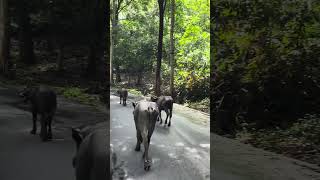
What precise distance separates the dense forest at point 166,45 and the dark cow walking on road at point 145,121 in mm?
220

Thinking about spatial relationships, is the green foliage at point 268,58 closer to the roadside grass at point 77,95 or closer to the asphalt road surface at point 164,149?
the asphalt road surface at point 164,149

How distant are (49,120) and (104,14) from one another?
1.19m

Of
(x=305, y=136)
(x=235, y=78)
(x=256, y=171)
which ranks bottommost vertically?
(x=256, y=171)

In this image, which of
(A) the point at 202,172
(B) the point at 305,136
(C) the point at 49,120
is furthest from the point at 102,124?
(B) the point at 305,136

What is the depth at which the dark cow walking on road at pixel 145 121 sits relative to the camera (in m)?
4.91

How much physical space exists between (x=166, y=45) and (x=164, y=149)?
44.7 inches

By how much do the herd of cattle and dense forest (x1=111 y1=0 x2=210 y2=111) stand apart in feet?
0.71

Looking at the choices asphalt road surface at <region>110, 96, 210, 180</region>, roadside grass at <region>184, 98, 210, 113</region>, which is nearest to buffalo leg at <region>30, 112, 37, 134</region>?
asphalt road surface at <region>110, 96, 210, 180</region>

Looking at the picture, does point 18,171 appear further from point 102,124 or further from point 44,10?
point 44,10

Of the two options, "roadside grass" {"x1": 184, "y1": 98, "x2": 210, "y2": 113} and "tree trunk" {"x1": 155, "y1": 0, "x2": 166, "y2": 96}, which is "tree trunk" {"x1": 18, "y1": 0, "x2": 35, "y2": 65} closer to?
"tree trunk" {"x1": 155, "y1": 0, "x2": 166, "y2": 96}

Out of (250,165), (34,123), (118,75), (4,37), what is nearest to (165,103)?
(118,75)

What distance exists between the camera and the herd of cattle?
3.80m

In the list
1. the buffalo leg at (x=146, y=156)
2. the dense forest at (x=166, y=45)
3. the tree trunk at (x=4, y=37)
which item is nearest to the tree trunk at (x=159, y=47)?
the dense forest at (x=166, y=45)

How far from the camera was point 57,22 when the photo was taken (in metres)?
4.68
